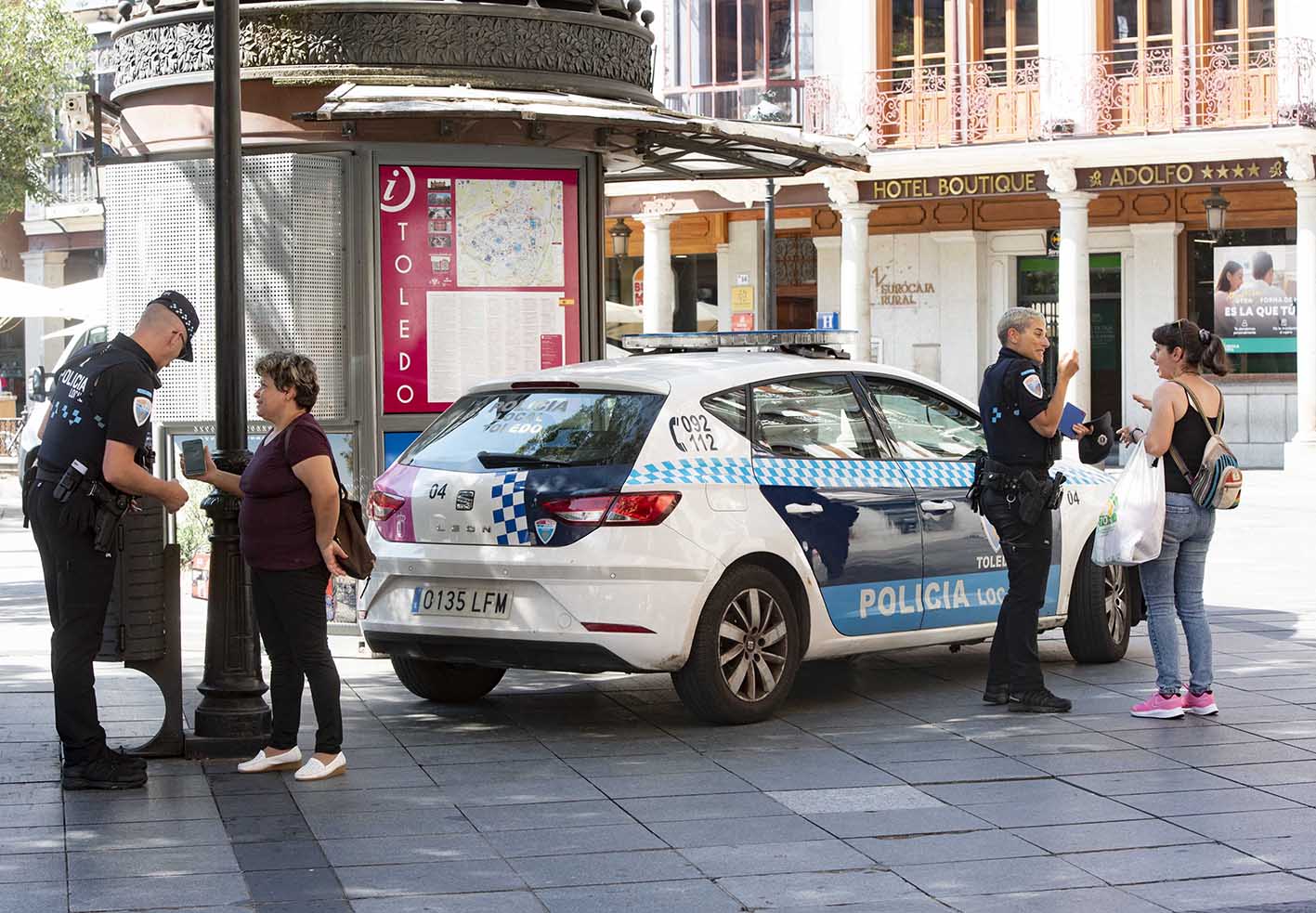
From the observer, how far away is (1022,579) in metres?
8.86

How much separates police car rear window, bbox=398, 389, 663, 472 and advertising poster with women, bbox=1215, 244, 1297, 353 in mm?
24065

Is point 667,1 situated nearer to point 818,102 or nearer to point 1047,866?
point 818,102

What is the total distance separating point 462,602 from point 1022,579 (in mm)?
2530

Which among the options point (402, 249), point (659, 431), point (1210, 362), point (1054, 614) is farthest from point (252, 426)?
point (1210, 362)

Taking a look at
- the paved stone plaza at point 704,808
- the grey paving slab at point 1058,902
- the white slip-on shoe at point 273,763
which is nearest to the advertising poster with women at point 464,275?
the paved stone plaza at point 704,808

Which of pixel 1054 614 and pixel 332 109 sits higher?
pixel 332 109

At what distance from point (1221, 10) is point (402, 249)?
2194cm

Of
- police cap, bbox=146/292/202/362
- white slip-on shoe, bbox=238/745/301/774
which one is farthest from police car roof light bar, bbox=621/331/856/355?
white slip-on shoe, bbox=238/745/301/774

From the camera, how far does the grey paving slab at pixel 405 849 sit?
618 cm

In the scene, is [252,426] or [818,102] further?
[818,102]

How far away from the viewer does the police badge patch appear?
710 centimetres

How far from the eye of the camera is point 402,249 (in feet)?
37.1

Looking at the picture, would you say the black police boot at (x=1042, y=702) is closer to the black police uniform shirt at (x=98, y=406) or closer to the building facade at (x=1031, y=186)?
the black police uniform shirt at (x=98, y=406)

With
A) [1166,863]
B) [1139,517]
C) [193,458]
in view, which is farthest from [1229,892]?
[193,458]
